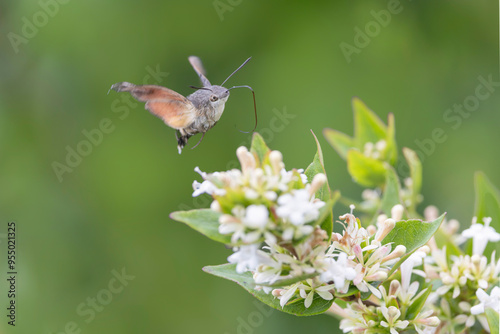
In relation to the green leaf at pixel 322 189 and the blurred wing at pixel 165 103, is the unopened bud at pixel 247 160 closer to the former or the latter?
the green leaf at pixel 322 189

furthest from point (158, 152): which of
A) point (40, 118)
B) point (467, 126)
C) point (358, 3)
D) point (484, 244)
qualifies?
point (484, 244)

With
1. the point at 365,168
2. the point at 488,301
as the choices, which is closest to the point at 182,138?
the point at 365,168

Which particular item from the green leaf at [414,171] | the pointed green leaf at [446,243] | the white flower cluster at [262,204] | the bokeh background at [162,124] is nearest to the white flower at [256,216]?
the white flower cluster at [262,204]

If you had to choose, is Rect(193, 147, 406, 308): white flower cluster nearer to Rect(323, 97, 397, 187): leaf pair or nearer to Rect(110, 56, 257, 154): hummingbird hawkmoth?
Rect(110, 56, 257, 154): hummingbird hawkmoth

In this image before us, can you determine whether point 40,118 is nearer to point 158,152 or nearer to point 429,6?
point 158,152

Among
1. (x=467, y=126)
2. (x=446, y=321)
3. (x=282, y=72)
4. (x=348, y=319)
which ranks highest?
(x=282, y=72)

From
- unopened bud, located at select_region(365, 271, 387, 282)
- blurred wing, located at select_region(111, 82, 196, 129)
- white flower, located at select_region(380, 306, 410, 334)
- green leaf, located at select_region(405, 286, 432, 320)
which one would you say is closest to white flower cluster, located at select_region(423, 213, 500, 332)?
green leaf, located at select_region(405, 286, 432, 320)
